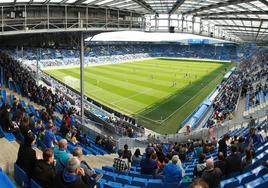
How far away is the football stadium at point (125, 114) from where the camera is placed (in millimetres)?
5891

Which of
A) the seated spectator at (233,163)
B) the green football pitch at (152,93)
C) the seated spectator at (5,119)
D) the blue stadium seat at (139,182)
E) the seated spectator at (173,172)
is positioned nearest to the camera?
the seated spectator at (173,172)

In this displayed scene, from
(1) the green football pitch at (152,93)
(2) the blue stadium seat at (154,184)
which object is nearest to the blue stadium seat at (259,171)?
(2) the blue stadium seat at (154,184)

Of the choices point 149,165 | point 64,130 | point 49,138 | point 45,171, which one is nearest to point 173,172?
point 149,165

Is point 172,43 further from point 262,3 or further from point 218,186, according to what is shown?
point 218,186

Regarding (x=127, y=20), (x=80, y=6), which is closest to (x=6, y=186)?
(x=80, y=6)

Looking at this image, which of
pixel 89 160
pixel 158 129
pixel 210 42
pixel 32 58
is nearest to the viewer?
pixel 89 160

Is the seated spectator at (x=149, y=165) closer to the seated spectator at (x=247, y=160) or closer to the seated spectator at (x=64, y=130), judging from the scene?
the seated spectator at (x=247, y=160)

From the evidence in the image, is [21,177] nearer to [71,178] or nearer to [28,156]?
[28,156]

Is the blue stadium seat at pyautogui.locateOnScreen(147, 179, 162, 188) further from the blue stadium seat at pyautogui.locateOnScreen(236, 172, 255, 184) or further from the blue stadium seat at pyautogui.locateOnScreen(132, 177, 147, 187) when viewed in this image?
the blue stadium seat at pyautogui.locateOnScreen(236, 172, 255, 184)

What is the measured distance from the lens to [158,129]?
24.3 metres

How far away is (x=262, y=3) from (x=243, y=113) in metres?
7.10

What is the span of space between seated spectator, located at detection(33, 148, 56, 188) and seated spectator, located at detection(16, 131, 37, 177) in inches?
15.0

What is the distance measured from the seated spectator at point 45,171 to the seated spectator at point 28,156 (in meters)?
0.38

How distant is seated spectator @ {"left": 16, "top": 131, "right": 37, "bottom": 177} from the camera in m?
5.41
